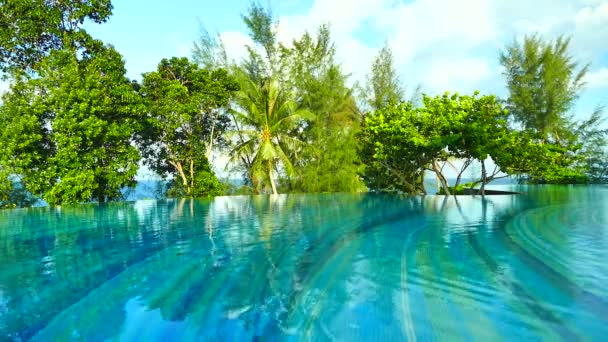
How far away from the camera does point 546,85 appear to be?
1620 centimetres

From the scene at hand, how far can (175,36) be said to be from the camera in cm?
1582

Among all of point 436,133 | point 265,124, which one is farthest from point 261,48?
point 436,133

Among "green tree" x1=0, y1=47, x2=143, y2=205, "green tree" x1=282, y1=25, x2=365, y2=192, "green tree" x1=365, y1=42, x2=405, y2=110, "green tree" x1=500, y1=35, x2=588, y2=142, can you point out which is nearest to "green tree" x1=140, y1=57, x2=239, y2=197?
"green tree" x1=0, y1=47, x2=143, y2=205

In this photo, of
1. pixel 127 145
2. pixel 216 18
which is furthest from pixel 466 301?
pixel 216 18

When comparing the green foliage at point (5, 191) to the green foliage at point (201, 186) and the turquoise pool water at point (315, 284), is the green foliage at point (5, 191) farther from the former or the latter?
the turquoise pool water at point (315, 284)

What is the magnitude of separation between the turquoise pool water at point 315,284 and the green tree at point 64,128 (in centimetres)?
509

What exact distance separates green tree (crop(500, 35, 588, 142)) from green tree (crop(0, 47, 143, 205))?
1595 centimetres

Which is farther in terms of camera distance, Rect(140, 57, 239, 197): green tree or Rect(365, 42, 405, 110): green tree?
Rect(365, 42, 405, 110): green tree

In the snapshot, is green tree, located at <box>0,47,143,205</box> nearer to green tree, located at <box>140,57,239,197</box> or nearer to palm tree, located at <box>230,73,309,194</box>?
green tree, located at <box>140,57,239,197</box>

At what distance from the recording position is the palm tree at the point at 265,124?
14.8 m

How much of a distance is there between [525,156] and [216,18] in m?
12.5

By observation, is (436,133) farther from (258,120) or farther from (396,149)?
(258,120)

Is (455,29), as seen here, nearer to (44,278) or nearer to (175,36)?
(175,36)

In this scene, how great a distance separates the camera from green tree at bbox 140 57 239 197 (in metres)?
11.8
